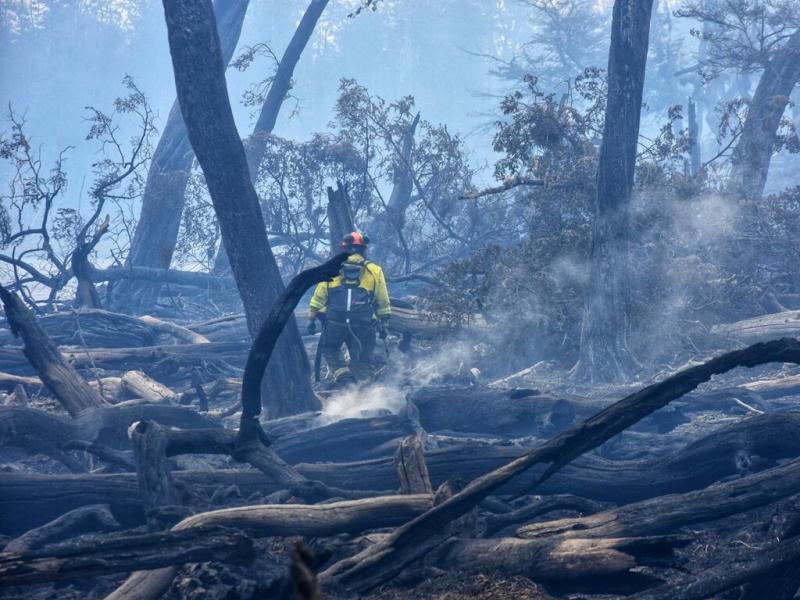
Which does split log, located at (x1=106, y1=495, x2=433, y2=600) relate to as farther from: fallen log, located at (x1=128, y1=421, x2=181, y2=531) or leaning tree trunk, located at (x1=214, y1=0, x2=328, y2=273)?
leaning tree trunk, located at (x1=214, y1=0, x2=328, y2=273)

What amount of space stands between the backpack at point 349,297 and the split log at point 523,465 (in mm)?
6739

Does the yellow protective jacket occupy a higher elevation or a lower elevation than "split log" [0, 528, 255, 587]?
higher

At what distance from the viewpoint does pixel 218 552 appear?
409 cm

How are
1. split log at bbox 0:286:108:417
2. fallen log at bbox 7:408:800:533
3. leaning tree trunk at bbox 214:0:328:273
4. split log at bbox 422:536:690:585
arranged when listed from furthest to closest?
1. leaning tree trunk at bbox 214:0:328:273
2. split log at bbox 0:286:108:417
3. fallen log at bbox 7:408:800:533
4. split log at bbox 422:536:690:585

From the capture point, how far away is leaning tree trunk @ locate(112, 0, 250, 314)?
18.1 m

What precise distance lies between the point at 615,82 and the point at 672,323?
12.5 feet

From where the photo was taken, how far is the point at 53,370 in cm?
833

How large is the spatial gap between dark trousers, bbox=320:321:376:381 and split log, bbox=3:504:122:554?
5628 millimetres

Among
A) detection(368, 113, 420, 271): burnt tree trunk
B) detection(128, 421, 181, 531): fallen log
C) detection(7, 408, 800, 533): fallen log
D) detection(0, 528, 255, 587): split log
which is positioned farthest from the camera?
detection(368, 113, 420, 271): burnt tree trunk

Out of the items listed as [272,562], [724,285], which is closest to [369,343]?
[724,285]

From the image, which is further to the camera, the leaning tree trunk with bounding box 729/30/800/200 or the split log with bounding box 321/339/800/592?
the leaning tree trunk with bounding box 729/30/800/200

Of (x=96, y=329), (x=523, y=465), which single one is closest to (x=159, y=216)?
(x=96, y=329)

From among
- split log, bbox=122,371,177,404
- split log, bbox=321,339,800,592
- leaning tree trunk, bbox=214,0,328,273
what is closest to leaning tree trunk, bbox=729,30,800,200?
split log, bbox=122,371,177,404

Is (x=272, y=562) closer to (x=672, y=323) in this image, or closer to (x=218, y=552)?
(x=218, y=552)
